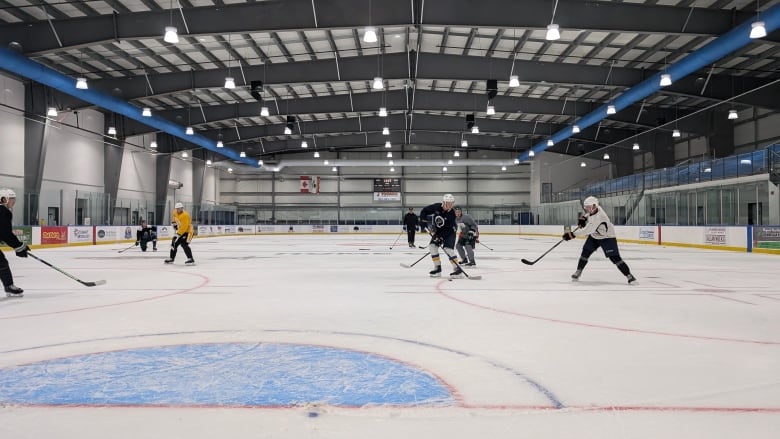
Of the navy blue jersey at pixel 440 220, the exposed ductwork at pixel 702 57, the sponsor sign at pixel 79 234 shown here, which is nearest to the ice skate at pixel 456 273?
the navy blue jersey at pixel 440 220

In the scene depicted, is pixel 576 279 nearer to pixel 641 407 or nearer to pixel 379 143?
pixel 641 407

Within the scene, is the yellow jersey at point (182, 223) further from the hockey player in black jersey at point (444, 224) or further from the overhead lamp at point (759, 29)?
the overhead lamp at point (759, 29)

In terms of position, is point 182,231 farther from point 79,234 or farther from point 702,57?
point 702,57

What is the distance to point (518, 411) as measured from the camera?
2643 mm

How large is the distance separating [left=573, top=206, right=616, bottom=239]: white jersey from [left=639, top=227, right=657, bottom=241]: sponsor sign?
1862 centimetres

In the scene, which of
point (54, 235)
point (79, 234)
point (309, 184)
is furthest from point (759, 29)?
point (309, 184)

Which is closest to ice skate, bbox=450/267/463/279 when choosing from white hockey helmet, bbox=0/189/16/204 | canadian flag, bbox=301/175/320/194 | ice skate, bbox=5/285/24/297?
ice skate, bbox=5/285/24/297

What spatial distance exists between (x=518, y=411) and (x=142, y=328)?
375 cm

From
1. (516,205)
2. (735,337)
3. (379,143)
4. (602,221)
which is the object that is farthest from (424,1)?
(516,205)

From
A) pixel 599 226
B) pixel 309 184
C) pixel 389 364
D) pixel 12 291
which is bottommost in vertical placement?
pixel 389 364

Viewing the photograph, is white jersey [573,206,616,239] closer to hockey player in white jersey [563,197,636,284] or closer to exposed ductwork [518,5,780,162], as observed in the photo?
hockey player in white jersey [563,197,636,284]

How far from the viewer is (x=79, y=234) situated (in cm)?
2306

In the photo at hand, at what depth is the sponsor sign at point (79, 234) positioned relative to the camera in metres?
22.4

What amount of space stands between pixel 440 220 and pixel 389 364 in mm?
5925
